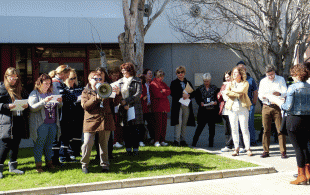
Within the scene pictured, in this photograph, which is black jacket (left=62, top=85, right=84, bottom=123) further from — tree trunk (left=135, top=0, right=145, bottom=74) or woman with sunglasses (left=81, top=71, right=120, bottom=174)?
tree trunk (left=135, top=0, right=145, bottom=74)

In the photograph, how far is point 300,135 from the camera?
6391mm

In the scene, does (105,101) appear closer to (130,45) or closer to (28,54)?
(130,45)

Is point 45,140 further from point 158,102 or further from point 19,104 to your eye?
point 158,102

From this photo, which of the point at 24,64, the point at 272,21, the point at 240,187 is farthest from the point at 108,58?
the point at 240,187

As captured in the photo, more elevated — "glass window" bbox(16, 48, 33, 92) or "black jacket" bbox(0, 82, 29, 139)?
"glass window" bbox(16, 48, 33, 92)

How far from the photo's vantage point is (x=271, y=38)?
11.7 m

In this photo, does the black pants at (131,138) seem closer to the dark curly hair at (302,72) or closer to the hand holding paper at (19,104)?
the hand holding paper at (19,104)

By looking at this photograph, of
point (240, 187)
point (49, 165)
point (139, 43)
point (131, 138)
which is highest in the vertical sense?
point (139, 43)

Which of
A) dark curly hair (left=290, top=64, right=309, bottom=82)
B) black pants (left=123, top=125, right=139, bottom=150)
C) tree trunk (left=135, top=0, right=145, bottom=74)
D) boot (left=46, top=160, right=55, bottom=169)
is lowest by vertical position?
boot (left=46, top=160, right=55, bottom=169)

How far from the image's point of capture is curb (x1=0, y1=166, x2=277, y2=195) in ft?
20.2

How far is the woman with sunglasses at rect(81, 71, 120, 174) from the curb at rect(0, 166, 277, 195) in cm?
78

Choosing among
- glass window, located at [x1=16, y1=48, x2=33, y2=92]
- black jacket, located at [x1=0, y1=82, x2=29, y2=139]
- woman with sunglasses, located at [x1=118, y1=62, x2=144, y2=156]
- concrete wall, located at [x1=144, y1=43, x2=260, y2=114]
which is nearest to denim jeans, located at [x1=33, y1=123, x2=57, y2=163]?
black jacket, located at [x1=0, y1=82, x2=29, y2=139]

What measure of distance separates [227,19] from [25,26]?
8967 millimetres

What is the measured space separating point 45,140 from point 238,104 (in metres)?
4.21
